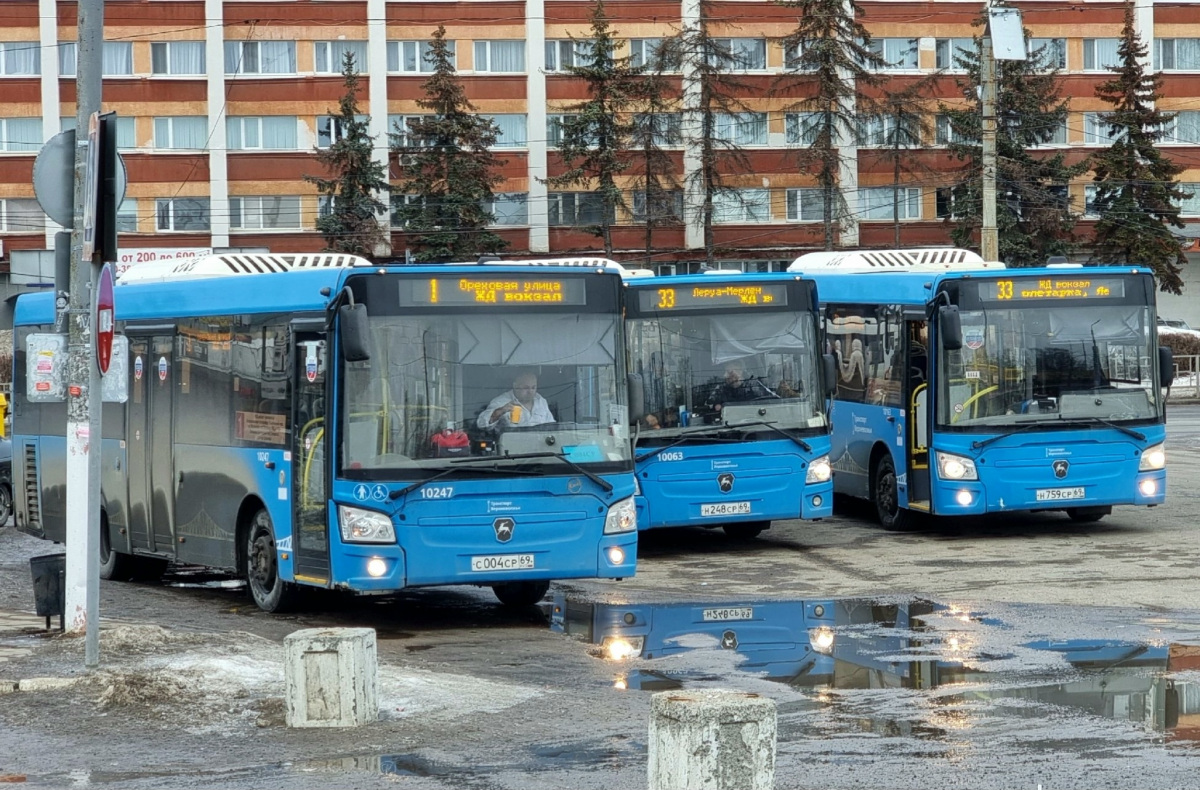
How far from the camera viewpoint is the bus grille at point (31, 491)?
19.1m

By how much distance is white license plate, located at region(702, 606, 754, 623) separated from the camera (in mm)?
13736

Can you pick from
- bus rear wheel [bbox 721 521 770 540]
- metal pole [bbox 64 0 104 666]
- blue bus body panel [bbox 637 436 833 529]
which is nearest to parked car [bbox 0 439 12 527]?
bus rear wheel [bbox 721 521 770 540]

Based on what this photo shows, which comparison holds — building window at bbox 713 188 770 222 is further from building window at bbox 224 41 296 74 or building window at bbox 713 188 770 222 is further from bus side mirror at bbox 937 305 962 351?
bus side mirror at bbox 937 305 962 351

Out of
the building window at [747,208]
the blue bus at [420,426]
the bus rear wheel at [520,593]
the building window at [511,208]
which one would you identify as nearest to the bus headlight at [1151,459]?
the bus rear wheel at [520,593]

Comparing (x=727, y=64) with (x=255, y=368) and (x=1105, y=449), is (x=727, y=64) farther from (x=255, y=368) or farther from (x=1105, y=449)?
(x=255, y=368)

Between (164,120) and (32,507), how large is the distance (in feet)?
150

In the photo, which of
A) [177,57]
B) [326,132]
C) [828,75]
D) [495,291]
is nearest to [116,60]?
[177,57]

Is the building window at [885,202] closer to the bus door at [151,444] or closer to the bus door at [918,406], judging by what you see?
the bus door at [918,406]

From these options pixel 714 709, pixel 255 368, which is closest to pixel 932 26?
pixel 255 368

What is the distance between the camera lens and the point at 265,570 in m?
14.6

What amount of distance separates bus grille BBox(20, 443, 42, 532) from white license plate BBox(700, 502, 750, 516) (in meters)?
6.92

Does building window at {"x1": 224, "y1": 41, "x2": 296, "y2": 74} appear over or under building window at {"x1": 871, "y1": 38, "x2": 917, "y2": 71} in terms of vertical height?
under

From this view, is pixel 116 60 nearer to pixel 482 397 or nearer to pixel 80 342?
pixel 482 397

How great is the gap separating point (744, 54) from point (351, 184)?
49.7 feet
